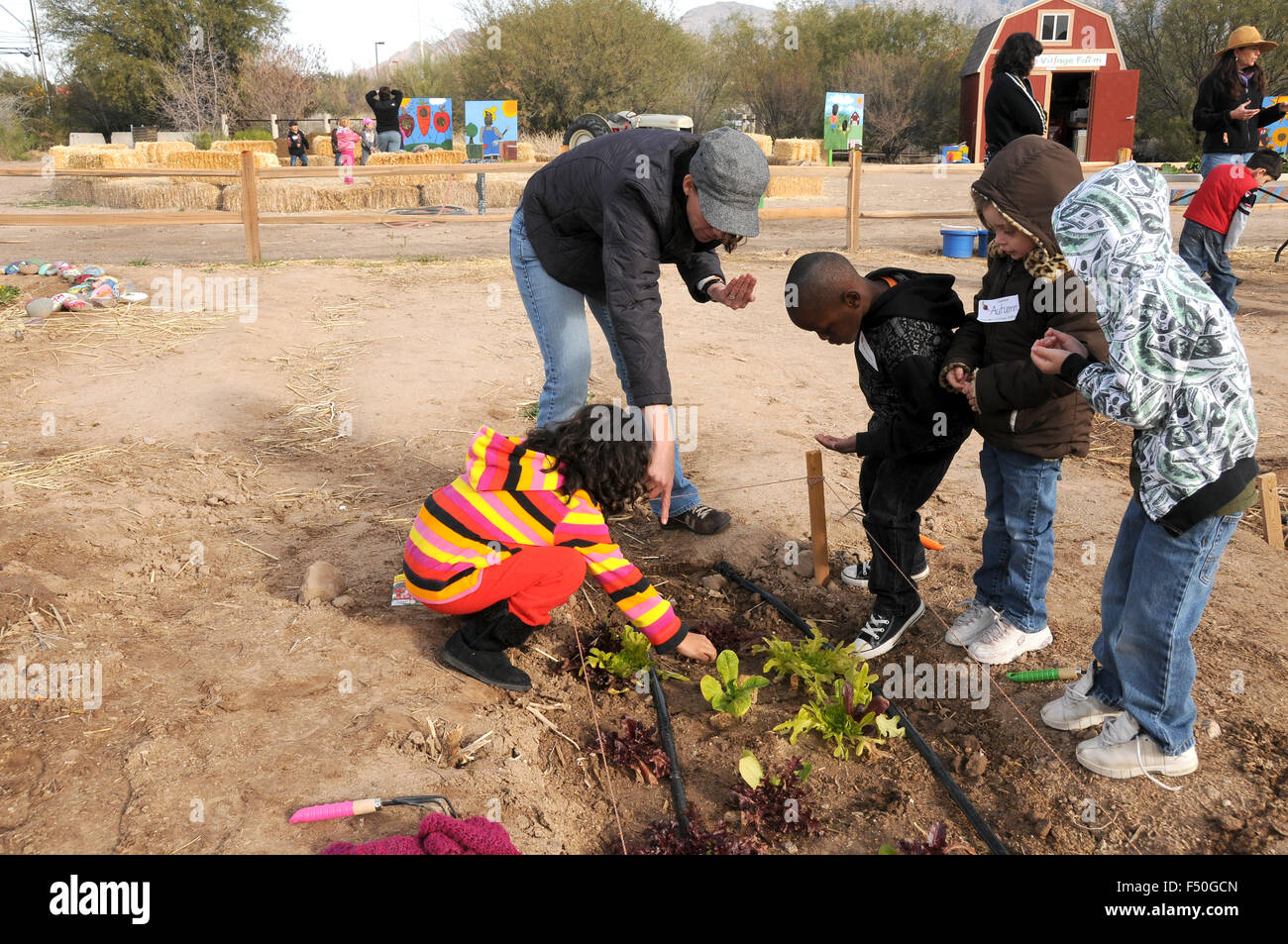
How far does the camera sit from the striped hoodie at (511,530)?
3.04m

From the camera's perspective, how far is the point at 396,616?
3.66 meters

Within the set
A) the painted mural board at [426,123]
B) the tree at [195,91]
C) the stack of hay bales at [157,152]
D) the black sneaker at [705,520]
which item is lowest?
the black sneaker at [705,520]

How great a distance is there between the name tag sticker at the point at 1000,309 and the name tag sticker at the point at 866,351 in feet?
1.21

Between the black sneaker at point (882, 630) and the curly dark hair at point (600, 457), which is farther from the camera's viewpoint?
the black sneaker at point (882, 630)

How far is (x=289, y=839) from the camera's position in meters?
2.40

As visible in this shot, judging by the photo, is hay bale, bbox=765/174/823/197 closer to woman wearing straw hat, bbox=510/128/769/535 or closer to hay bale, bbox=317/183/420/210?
hay bale, bbox=317/183/420/210

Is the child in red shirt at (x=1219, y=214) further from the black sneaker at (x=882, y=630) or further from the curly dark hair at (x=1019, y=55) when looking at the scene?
Answer: the black sneaker at (x=882, y=630)

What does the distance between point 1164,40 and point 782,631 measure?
42586mm

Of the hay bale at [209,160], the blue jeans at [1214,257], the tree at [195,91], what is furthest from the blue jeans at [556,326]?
the tree at [195,91]

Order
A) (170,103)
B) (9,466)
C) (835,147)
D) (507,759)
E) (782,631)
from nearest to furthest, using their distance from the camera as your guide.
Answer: (507,759), (782,631), (9,466), (835,147), (170,103)

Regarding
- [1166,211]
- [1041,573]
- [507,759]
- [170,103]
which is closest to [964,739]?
[1041,573]

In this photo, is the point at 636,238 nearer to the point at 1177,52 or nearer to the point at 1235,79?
the point at 1235,79

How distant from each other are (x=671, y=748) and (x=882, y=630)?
1.00 meters
